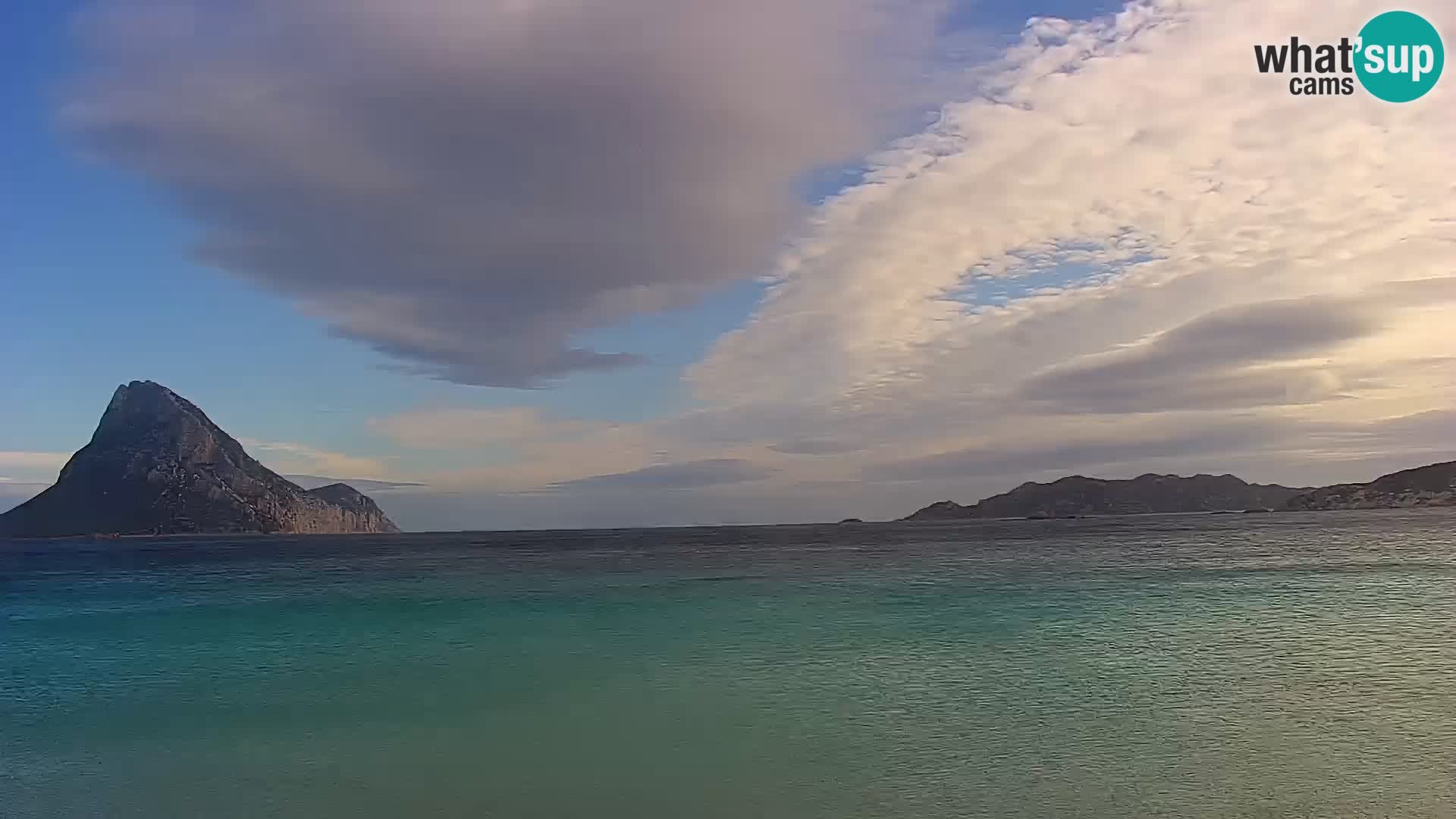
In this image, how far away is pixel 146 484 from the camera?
172m

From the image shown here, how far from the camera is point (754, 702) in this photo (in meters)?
20.0

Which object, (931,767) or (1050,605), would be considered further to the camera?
(1050,605)

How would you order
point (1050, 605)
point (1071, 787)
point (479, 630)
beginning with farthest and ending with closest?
point (1050, 605), point (479, 630), point (1071, 787)

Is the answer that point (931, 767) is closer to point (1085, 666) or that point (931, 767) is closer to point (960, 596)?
point (1085, 666)

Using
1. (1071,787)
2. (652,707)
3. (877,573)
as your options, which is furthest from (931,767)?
(877,573)

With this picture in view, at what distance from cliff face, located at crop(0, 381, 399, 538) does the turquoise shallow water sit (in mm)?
148510

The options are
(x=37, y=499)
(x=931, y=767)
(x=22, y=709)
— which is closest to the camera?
(x=931, y=767)

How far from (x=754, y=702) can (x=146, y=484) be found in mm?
188889

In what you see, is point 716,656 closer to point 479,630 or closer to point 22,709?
point 479,630

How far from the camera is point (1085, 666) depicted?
23.0 m

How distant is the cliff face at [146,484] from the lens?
170m

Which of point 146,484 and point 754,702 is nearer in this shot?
point 754,702

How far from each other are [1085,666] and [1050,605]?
12.5 metres

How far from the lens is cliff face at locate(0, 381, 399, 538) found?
17012 cm
